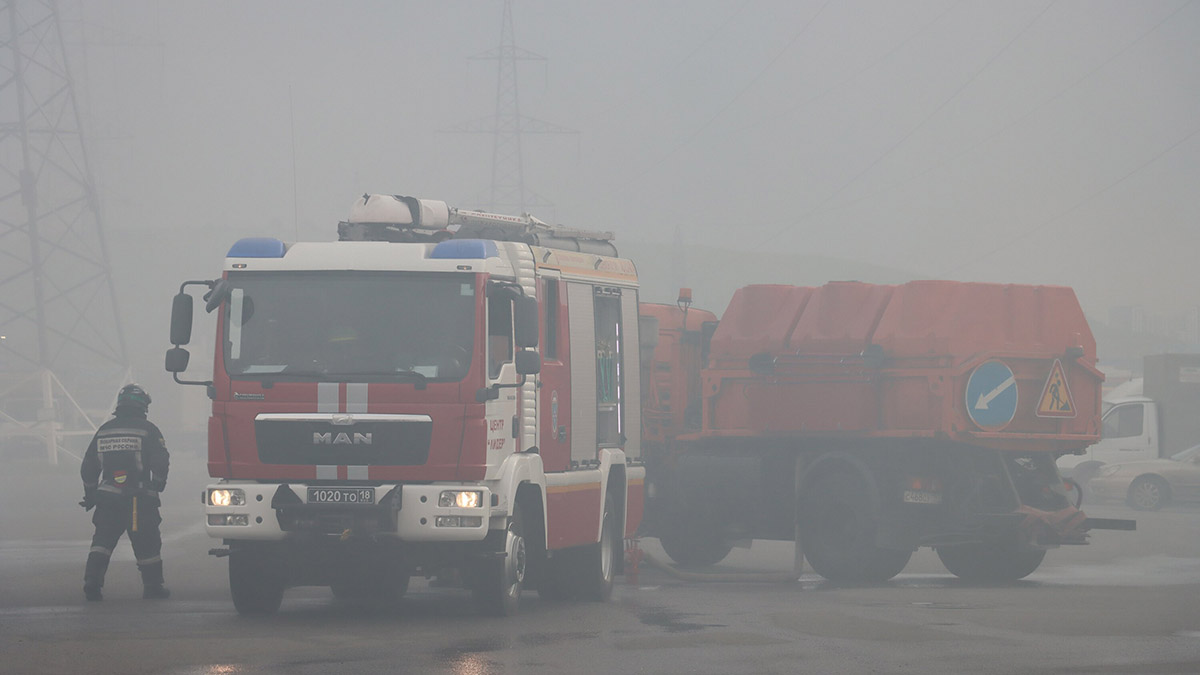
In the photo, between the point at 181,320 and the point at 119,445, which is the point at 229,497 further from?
the point at 119,445

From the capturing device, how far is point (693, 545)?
18.0 m

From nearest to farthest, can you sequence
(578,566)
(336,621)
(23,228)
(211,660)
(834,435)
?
(211,660)
(336,621)
(578,566)
(834,435)
(23,228)

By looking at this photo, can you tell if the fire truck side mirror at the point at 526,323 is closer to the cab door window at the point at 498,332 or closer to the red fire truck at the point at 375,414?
the red fire truck at the point at 375,414

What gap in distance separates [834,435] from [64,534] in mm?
12464

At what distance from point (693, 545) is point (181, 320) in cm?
787

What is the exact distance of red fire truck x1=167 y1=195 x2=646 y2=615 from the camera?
11.4 meters

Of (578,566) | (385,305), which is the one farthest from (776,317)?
(385,305)

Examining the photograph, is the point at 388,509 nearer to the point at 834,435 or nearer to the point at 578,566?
the point at 578,566

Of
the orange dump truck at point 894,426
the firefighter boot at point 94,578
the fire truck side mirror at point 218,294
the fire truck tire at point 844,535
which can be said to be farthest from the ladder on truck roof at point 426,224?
the fire truck tire at point 844,535

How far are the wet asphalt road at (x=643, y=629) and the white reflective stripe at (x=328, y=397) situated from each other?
5.14ft

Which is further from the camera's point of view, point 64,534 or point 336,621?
point 64,534

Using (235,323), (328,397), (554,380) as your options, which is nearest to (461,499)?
(328,397)

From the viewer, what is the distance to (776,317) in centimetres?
1759

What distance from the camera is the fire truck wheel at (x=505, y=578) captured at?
11.9m
